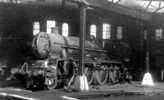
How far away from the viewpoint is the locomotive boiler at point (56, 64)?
16.6 meters

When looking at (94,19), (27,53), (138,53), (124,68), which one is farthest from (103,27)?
(27,53)

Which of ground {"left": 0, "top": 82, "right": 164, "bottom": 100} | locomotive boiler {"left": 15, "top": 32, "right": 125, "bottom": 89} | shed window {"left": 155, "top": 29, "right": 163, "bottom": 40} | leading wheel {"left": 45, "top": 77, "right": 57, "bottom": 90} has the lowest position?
ground {"left": 0, "top": 82, "right": 164, "bottom": 100}

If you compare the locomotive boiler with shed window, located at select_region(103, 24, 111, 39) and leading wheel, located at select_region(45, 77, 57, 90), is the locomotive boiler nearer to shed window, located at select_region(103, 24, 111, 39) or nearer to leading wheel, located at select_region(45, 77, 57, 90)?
leading wheel, located at select_region(45, 77, 57, 90)

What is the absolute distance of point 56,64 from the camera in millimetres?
16906

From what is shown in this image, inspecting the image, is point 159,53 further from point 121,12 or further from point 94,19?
point 121,12

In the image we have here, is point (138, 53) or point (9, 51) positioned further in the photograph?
point (138, 53)

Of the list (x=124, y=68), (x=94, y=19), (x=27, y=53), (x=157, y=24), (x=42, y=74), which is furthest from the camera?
(x=157, y=24)

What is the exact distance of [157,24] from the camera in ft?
92.3

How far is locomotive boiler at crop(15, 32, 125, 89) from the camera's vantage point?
54.5 ft

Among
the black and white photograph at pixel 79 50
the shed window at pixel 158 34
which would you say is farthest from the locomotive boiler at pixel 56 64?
the shed window at pixel 158 34

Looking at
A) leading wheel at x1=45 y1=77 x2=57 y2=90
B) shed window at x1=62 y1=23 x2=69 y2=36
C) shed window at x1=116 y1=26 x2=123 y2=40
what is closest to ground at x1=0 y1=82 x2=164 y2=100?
leading wheel at x1=45 y1=77 x2=57 y2=90

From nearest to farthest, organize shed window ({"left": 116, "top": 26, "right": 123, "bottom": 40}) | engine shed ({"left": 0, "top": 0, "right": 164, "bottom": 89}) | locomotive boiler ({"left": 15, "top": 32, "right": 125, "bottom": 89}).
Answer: locomotive boiler ({"left": 15, "top": 32, "right": 125, "bottom": 89}), engine shed ({"left": 0, "top": 0, "right": 164, "bottom": 89}), shed window ({"left": 116, "top": 26, "right": 123, "bottom": 40})

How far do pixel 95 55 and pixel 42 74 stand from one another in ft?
17.4

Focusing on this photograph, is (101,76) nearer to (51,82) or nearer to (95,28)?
(51,82)
